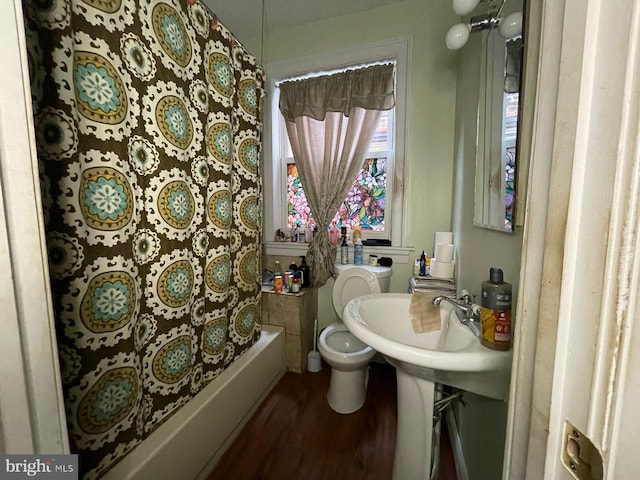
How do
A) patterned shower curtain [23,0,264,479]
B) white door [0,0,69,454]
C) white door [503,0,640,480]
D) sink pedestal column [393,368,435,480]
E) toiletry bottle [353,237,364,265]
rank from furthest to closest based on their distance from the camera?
1. toiletry bottle [353,237,364,265]
2. sink pedestal column [393,368,435,480]
3. patterned shower curtain [23,0,264,479]
4. white door [0,0,69,454]
5. white door [503,0,640,480]

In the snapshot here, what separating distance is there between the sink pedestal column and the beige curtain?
1087 millimetres

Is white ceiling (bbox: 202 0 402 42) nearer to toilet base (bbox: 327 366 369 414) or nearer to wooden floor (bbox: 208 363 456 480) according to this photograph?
toilet base (bbox: 327 366 369 414)

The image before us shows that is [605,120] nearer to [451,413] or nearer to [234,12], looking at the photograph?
[451,413]

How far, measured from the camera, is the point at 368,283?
1719 millimetres

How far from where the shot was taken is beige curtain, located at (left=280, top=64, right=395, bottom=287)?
183 cm

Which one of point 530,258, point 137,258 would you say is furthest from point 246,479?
point 530,258

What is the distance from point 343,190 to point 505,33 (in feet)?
3.93

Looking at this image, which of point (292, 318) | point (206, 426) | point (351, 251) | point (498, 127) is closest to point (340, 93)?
point (351, 251)

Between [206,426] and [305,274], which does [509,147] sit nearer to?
[305,274]

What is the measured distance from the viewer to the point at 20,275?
16.4 inches

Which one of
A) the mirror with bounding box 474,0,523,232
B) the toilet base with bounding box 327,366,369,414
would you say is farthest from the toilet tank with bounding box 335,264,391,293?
the mirror with bounding box 474,0,523,232

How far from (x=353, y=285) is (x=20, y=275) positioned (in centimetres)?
155

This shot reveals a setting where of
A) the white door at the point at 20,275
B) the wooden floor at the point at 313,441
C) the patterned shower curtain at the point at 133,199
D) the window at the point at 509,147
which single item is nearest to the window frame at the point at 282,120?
the patterned shower curtain at the point at 133,199

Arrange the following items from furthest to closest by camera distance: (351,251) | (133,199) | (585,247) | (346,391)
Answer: (351,251), (346,391), (133,199), (585,247)
